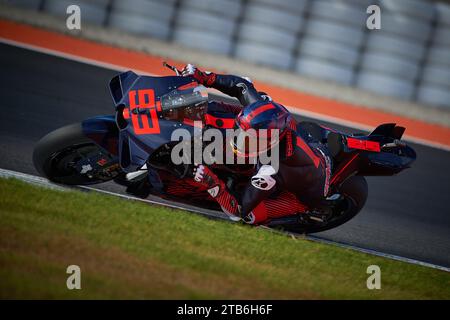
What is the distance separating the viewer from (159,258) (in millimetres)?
5156

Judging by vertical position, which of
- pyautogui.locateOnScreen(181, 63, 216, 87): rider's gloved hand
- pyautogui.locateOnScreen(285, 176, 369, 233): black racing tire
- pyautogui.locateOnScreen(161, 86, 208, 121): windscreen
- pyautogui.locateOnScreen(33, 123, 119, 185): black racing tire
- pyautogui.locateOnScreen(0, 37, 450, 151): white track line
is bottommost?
pyautogui.locateOnScreen(285, 176, 369, 233): black racing tire

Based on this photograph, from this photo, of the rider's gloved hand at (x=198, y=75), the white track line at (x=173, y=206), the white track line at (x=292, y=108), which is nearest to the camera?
the rider's gloved hand at (x=198, y=75)

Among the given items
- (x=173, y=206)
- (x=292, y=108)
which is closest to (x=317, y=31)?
(x=292, y=108)

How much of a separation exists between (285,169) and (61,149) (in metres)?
1.90

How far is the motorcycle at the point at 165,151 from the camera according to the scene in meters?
5.40

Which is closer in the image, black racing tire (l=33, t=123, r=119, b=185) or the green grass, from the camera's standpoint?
the green grass

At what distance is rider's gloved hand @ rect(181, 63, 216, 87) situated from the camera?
19.2ft

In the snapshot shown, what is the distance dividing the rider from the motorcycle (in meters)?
0.17

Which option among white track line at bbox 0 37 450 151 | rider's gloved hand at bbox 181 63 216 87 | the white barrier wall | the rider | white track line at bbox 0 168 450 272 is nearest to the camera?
the rider

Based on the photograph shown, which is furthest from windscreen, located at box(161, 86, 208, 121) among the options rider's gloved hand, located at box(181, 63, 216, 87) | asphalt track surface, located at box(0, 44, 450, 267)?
asphalt track surface, located at box(0, 44, 450, 267)

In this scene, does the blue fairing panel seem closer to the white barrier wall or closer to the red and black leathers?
the red and black leathers

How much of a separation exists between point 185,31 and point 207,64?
75cm

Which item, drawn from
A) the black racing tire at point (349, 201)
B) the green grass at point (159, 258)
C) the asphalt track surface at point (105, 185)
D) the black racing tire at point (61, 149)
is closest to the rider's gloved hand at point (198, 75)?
the black racing tire at point (61, 149)

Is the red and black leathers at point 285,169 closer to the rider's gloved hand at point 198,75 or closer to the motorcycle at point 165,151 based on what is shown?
the rider's gloved hand at point 198,75
